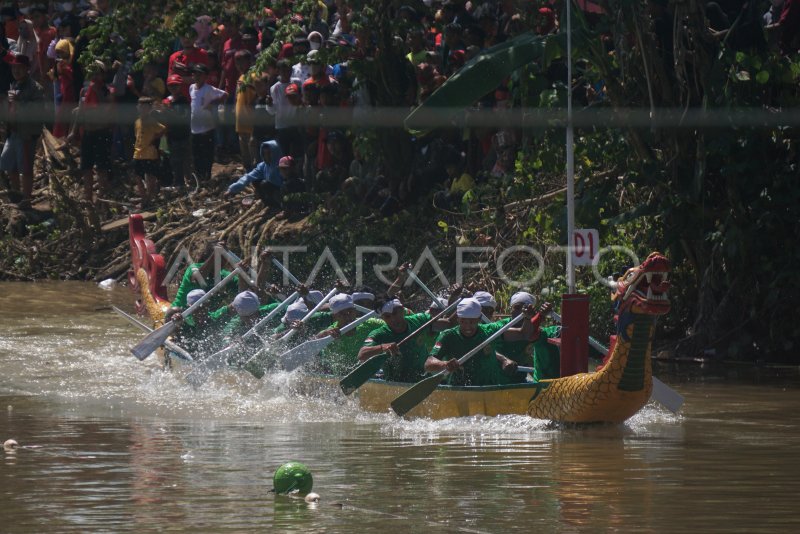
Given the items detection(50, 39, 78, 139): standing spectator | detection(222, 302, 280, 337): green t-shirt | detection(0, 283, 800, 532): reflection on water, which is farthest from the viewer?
detection(50, 39, 78, 139): standing spectator

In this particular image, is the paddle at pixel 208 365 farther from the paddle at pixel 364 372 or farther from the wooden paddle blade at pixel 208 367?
the paddle at pixel 364 372

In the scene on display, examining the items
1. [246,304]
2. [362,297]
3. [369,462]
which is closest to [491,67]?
[362,297]

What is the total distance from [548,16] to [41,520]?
1041cm

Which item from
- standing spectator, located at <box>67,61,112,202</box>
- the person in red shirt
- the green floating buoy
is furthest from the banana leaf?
standing spectator, located at <box>67,61,112,202</box>

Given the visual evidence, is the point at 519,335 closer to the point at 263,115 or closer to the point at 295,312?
the point at 295,312

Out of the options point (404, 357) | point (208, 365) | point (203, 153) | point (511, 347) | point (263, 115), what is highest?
point (263, 115)

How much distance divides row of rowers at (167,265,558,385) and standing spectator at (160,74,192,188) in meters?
5.43

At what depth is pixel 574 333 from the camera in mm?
12961

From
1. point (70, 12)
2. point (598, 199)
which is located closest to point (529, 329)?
point (598, 199)

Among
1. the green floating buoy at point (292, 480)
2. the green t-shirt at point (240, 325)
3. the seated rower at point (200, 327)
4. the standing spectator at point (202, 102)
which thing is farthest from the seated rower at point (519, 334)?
the standing spectator at point (202, 102)

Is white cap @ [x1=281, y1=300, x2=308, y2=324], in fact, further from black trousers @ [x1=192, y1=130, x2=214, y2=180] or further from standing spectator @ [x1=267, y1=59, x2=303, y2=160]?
black trousers @ [x1=192, y1=130, x2=214, y2=180]

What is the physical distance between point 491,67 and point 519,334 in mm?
3233

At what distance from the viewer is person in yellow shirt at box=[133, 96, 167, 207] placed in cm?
2261

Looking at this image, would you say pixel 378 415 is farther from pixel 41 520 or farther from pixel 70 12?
pixel 70 12
